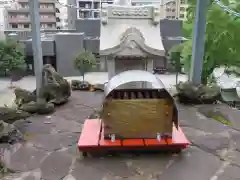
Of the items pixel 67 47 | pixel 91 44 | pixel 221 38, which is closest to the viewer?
pixel 221 38

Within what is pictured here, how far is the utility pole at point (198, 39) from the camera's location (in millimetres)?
8305

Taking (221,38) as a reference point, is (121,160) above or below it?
below

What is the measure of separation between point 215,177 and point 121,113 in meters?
1.99

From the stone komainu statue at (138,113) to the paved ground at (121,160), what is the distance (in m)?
0.48

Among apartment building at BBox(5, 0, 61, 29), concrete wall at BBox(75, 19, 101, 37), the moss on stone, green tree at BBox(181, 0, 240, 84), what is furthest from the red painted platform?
apartment building at BBox(5, 0, 61, 29)

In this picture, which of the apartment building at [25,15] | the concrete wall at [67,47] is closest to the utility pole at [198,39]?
the concrete wall at [67,47]

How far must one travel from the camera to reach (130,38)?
27.0 feet

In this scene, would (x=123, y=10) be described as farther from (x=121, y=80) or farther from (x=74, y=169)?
(x=74, y=169)

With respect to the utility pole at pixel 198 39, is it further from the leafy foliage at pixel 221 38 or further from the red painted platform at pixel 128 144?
the red painted platform at pixel 128 144

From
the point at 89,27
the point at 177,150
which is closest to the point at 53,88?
the point at 177,150

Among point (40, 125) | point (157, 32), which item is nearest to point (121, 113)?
point (40, 125)

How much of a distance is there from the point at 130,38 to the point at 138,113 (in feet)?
12.1

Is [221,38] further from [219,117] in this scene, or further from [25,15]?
[25,15]

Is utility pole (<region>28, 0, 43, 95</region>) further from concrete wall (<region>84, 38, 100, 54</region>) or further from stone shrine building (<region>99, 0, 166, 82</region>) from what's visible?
concrete wall (<region>84, 38, 100, 54</region>)
